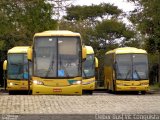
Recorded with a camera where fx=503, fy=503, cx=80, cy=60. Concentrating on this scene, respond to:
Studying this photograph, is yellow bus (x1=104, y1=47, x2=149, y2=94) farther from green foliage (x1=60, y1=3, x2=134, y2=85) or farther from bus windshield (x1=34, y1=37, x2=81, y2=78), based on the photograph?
green foliage (x1=60, y1=3, x2=134, y2=85)

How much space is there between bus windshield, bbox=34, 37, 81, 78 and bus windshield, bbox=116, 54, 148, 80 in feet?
33.4

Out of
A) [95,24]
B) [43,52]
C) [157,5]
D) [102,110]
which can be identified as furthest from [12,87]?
[95,24]

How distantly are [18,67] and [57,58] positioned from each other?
9.10 m

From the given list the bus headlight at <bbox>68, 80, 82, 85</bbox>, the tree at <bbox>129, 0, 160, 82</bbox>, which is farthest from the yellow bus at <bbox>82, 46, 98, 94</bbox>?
the bus headlight at <bbox>68, 80, 82, 85</bbox>

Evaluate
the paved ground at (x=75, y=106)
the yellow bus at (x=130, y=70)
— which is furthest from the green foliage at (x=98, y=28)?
the paved ground at (x=75, y=106)

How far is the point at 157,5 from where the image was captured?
40.0 m

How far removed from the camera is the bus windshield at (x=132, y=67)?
35.1 meters

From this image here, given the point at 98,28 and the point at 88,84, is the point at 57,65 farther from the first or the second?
the point at 98,28

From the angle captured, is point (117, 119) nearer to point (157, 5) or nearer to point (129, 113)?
point (129, 113)

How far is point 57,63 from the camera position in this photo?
1003 inches

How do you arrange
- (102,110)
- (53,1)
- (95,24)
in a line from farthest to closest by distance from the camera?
(95,24) < (53,1) < (102,110)

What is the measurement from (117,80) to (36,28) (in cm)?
726

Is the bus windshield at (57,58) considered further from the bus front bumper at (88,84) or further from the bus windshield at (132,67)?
the bus windshield at (132,67)

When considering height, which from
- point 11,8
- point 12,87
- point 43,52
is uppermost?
point 11,8
